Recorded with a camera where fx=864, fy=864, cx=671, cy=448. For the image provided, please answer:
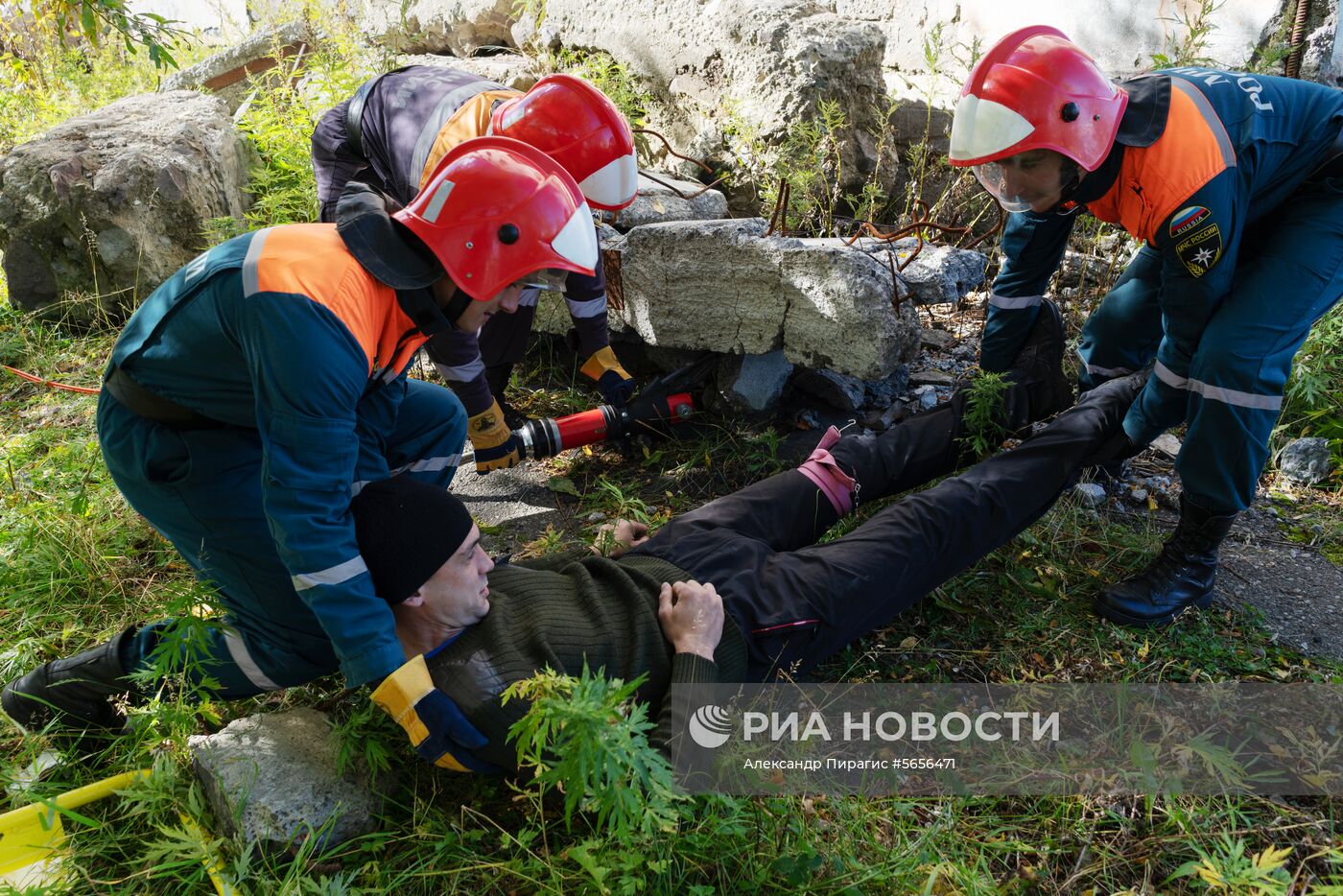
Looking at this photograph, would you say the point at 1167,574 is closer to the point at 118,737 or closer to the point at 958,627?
the point at 958,627

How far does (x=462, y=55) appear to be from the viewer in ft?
23.9

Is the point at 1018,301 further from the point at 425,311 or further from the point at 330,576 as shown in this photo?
the point at 330,576

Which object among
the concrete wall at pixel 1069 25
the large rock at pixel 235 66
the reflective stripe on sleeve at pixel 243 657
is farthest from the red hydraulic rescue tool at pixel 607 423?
the large rock at pixel 235 66

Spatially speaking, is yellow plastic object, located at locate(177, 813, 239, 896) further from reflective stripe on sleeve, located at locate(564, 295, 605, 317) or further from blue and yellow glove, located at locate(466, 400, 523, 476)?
reflective stripe on sleeve, located at locate(564, 295, 605, 317)

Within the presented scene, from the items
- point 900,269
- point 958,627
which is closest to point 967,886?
point 958,627

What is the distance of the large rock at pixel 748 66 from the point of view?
470 centimetres

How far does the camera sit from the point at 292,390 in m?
1.93

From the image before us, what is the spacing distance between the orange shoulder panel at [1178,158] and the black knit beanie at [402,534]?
2.25m

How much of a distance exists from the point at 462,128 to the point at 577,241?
1.24 m

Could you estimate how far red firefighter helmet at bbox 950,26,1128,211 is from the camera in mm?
2592

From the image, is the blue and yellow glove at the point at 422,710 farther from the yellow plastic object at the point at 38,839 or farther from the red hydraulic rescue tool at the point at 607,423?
the red hydraulic rescue tool at the point at 607,423

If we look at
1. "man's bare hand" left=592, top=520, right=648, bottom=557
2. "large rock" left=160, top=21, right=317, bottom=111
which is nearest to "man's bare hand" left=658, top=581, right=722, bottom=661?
"man's bare hand" left=592, top=520, right=648, bottom=557

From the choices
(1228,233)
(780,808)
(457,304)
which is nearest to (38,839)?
(457,304)

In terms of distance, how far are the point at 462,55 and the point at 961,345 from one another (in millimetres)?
5149
